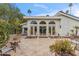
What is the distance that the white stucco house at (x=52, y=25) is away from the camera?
524cm

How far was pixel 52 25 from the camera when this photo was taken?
5.26 metres

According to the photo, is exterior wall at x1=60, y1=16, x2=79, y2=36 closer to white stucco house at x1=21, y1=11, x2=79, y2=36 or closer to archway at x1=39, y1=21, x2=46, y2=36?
white stucco house at x1=21, y1=11, x2=79, y2=36

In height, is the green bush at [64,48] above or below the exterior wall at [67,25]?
below

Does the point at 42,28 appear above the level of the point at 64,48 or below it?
above

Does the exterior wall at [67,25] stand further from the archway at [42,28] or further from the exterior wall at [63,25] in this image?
the archway at [42,28]

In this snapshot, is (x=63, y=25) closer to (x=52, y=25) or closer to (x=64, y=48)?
(x=52, y=25)

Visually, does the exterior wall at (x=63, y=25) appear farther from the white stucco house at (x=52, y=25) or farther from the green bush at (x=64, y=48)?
the green bush at (x=64, y=48)

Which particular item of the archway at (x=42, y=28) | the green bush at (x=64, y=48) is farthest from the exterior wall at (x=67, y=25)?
the archway at (x=42, y=28)

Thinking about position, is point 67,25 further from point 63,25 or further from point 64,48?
point 64,48

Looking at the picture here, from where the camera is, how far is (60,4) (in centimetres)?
519

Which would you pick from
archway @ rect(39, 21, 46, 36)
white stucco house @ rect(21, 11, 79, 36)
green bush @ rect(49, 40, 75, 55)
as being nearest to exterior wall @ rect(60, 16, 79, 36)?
white stucco house @ rect(21, 11, 79, 36)

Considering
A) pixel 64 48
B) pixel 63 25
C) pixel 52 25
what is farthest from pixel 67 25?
pixel 64 48

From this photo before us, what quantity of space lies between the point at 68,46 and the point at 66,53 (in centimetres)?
10

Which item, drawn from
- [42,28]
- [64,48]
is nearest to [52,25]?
[42,28]
